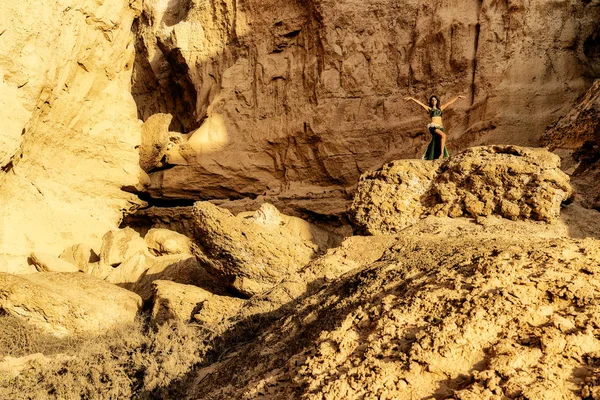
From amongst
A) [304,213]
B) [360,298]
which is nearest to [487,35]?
[304,213]

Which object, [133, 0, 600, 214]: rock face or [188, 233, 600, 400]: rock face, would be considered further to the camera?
[133, 0, 600, 214]: rock face

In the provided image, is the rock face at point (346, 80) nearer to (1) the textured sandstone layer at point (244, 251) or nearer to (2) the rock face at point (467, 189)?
(2) the rock face at point (467, 189)

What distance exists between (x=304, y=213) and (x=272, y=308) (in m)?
6.35

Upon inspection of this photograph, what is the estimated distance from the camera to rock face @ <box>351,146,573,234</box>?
19.9ft

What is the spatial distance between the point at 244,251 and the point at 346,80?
6.08 metres

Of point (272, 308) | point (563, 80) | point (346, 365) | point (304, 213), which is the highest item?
point (563, 80)

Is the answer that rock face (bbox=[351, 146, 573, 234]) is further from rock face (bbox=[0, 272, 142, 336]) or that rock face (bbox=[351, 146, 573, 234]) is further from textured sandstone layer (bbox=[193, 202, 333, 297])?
rock face (bbox=[0, 272, 142, 336])

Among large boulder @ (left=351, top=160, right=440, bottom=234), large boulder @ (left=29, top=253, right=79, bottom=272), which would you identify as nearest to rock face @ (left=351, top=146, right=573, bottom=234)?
large boulder @ (left=351, top=160, right=440, bottom=234)

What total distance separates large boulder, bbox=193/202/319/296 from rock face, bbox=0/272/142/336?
1170mm

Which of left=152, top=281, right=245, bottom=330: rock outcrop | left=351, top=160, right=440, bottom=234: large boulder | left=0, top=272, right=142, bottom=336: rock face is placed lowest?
left=0, top=272, right=142, bottom=336: rock face

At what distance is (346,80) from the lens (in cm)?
1263

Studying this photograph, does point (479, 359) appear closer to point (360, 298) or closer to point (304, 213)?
point (360, 298)

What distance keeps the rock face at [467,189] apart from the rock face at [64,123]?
20.1 ft

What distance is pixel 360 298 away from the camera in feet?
13.7
